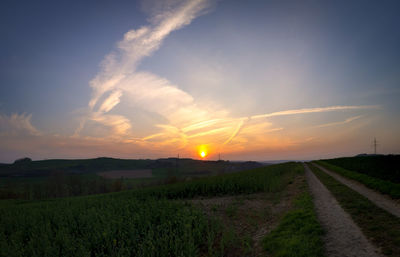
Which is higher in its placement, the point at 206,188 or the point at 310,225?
the point at 310,225

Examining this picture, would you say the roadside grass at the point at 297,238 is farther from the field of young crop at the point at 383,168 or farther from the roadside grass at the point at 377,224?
the field of young crop at the point at 383,168

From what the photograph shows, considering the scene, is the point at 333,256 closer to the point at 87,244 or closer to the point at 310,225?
the point at 310,225

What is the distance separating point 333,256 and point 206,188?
53.3 ft

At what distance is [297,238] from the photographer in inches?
268

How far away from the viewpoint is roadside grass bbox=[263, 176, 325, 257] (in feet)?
19.5

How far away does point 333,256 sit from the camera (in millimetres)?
5668

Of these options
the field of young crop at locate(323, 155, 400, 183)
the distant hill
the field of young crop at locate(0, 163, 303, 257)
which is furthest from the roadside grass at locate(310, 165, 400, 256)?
the distant hill

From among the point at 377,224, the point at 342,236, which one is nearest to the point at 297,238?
the point at 342,236

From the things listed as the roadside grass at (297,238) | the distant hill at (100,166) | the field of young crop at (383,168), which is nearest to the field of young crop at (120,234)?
the roadside grass at (297,238)

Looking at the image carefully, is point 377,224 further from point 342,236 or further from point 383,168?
point 383,168

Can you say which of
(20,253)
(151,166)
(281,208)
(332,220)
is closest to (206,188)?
(281,208)

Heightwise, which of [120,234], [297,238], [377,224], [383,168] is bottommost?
[120,234]

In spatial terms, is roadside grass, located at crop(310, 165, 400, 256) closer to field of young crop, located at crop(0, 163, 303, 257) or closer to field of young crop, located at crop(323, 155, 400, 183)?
field of young crop, located at crop(0, 163, 303, 257)

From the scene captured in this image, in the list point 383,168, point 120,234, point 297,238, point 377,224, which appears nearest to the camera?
point 297,238
